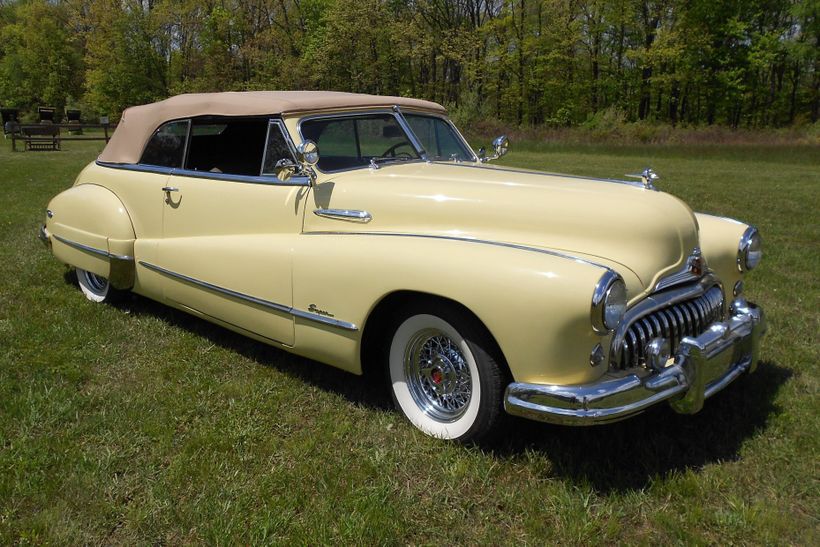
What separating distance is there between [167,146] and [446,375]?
2.70m

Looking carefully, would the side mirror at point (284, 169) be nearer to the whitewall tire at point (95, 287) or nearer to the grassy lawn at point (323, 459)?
the grassy lawn at point (323, 459)

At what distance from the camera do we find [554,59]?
36406 millimetres

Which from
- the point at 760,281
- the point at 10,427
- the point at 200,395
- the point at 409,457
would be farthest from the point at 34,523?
the point at 760,281

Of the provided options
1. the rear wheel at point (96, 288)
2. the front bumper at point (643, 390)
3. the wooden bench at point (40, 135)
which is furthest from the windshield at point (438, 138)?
the wooden bench at point (40, 135)

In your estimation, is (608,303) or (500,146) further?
(500,146)

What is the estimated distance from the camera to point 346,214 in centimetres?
320

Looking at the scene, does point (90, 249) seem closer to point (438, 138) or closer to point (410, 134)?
point (410, 134)

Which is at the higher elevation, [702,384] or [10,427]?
[702,384]

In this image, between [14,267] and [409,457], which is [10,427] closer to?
[409,457]

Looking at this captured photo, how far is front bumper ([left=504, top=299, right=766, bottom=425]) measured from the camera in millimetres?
2328

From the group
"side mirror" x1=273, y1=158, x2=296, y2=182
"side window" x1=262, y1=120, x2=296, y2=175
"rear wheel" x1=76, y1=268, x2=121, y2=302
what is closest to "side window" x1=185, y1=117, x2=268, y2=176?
"side window" x1=262, y1=120, x2=296, y2=175

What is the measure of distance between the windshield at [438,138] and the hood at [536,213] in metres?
0.66

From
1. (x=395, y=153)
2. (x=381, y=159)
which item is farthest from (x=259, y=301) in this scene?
(x=395, y=153)

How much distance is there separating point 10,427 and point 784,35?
3878 centimetres
